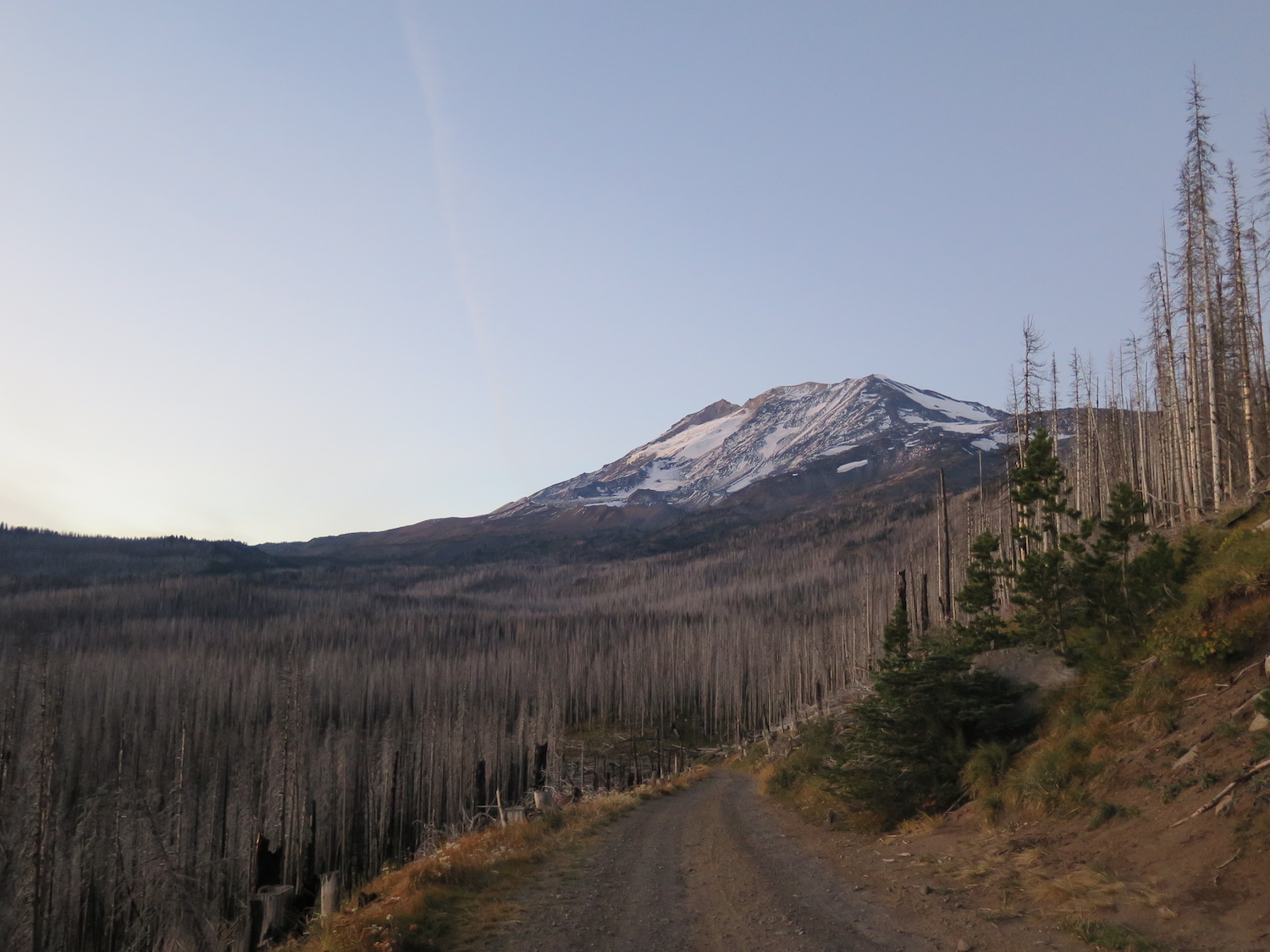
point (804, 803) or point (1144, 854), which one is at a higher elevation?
point (1144, 854)

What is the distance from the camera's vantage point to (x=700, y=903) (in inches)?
433

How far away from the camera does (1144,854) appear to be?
9.37 meters

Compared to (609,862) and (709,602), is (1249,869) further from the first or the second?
(709,602)

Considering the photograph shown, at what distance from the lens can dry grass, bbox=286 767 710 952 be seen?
9148mm

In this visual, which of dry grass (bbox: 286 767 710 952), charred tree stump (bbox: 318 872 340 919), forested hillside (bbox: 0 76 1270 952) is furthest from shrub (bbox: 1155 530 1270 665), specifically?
charred tree stump (bbox: 318 872 340 919)

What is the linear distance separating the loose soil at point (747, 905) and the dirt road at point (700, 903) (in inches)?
0.8

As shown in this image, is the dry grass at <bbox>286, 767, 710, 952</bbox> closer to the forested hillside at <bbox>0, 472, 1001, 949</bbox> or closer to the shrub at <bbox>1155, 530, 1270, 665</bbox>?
the forested hillside at <bbox>0, 472, 1001, 949</bbox>

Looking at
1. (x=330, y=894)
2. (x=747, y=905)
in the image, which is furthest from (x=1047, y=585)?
(x=330, y=894)

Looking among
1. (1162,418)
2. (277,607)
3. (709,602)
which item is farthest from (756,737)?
(277,607)

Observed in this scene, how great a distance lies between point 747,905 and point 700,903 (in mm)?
709

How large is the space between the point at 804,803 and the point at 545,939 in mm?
12455

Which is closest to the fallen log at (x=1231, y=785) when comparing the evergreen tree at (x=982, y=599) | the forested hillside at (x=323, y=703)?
the evergreen tree at (x=982, y=599)

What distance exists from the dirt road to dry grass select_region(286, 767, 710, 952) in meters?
0.53

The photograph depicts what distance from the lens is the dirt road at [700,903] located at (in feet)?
30.1
